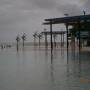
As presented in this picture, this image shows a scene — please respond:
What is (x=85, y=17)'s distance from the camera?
115 ft

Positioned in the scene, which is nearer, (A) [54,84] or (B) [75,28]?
(A) [54,84]

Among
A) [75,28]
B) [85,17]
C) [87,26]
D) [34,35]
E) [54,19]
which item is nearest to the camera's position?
[85,17]

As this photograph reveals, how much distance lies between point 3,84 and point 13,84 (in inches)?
14.9

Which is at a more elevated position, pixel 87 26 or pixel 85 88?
pixel 87 26

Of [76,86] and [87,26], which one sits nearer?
[76,86]

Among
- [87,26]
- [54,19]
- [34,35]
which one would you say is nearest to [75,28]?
[87,26]

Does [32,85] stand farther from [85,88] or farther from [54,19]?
[54,19]

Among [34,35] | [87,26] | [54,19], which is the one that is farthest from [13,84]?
[34,35]

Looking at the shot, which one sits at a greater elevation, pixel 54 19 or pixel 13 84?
pixel 54 19

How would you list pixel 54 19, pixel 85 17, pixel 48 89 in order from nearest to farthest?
pixel 48 89 → pixel 85 17 → pixel 54 19

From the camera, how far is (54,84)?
9.80 meters

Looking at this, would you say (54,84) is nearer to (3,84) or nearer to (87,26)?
(3,84)

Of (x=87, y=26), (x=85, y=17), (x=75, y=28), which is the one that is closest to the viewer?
(x=85, y=17)

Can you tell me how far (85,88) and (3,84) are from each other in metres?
3.08
